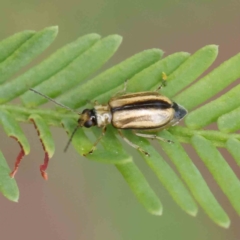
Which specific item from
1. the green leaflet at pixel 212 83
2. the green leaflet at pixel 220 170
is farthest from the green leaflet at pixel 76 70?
the green leaflet at pixel 220 170

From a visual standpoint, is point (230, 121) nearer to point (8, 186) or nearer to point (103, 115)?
point (103, 115)

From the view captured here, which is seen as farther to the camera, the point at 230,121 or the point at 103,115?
the point at 103,115

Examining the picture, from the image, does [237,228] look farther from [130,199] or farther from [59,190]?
[59,190]

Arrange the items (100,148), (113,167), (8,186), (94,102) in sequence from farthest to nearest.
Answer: (113,167) < (94,102) < (100,148) < (8,186)

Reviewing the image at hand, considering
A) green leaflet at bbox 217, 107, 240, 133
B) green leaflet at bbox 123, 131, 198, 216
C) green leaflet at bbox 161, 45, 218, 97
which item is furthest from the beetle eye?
green leaflet at bbox 217, 107, 240, 133

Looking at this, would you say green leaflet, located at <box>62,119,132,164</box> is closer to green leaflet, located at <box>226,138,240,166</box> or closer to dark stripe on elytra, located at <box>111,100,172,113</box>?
dark stripe on elytra, located at <box>111,100,172,113</box>

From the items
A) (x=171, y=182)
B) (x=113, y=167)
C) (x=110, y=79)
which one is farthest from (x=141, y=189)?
(x=113, y=167)
